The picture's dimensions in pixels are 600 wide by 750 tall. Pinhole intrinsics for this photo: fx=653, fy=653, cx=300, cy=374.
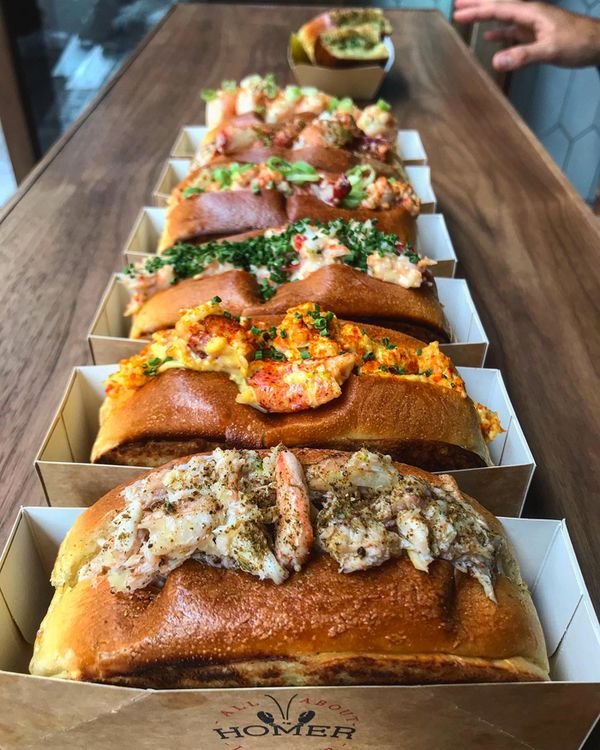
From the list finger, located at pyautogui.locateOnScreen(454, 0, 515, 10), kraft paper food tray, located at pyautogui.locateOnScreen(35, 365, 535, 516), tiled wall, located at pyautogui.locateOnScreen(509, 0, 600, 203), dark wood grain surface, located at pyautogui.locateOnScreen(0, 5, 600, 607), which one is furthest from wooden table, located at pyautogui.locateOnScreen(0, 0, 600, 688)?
tiled wall, located at pyautogui.locateOnScreen(509, 0, 600, 203)

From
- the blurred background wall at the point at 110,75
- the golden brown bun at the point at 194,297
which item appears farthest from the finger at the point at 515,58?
the blurred background wall at the point at 110,75

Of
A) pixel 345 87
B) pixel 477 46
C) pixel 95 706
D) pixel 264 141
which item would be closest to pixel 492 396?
pixel 95 706

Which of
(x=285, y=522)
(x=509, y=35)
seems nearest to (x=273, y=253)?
(x=285, y=522)

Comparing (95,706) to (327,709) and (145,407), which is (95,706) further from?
(145,407)

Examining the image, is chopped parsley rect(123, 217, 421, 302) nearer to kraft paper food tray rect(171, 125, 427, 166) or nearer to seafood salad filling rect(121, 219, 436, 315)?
seafood salad filling rect(121, 219, 436, 315)

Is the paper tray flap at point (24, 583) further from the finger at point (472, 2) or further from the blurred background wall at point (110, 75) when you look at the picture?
the blurred background wall at point (110, 75)

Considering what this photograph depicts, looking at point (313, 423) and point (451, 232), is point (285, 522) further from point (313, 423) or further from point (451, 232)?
point (451, 232)
